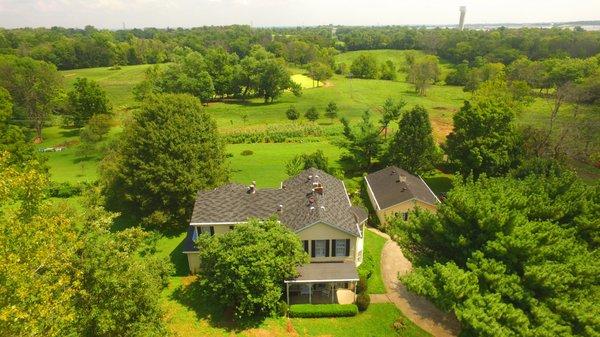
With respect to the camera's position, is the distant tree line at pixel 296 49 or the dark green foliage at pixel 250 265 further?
the distant tree line at pixel 296 49

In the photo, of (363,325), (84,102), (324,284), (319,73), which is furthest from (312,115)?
(363,325)

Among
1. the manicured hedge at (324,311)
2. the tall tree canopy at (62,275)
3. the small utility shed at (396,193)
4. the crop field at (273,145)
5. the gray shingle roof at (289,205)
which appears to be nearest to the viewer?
the tall tree canopy at (62,275)

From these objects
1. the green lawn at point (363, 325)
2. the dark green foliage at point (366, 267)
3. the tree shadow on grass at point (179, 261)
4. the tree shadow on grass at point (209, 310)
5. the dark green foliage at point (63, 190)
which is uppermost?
the dark green foliage at point (63, 190)

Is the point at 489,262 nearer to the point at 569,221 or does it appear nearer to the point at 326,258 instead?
the point at 569,221

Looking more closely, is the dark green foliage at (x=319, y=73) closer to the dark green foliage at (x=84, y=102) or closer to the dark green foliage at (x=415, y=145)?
the dark green foliage at (x=84, y=102)

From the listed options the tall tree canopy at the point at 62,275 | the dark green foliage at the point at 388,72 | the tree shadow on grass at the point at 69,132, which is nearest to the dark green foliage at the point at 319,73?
the dark green foliage at the point at 388,72

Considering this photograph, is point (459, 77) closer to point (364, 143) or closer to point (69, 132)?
point (364, 143)
